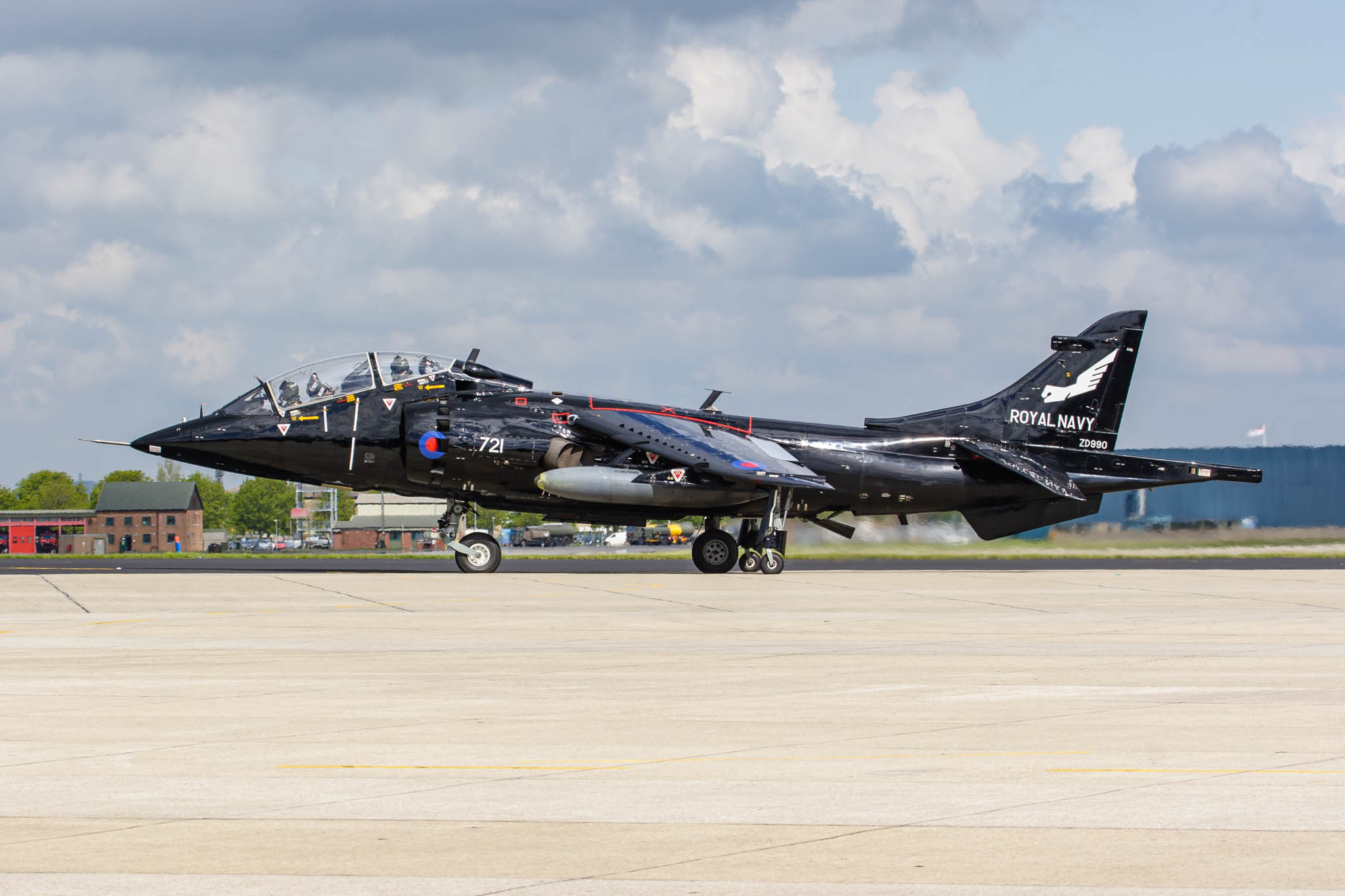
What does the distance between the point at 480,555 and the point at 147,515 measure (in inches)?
4340

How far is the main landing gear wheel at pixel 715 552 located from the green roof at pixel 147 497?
4281 inches

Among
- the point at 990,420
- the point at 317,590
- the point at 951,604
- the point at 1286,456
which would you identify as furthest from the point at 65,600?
the point at 1286,456

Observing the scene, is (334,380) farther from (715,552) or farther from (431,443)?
(715,552)

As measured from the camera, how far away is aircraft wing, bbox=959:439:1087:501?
27891mm

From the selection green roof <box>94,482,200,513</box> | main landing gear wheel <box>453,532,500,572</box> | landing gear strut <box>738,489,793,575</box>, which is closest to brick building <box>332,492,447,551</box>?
green roof <box>94,482,200,513</box>

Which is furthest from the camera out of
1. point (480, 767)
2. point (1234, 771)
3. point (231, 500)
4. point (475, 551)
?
A: point (231, 500)

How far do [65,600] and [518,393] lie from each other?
34.7 feet

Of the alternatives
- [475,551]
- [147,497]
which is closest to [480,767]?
[475,551]

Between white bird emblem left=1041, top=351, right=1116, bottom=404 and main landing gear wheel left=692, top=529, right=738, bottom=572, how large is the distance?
8396mm

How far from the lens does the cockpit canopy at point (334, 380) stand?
26.4 metres

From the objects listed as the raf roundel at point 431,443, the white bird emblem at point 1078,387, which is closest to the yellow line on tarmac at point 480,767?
the raf roundel at point 431,443

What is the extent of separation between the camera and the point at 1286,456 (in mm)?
36281

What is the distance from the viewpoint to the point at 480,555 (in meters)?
27.2

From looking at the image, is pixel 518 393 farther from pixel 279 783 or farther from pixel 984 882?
pixel 984 882
